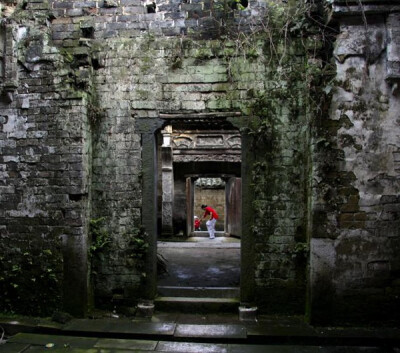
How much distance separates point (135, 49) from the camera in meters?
5.27

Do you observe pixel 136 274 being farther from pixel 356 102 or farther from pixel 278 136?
pixel 356 102

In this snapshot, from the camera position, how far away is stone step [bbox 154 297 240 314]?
17.0 ft

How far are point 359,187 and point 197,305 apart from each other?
2869 millimetres

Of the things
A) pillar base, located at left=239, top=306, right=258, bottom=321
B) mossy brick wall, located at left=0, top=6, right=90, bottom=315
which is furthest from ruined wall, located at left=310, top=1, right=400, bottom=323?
mossy brick wall, located at left=0, top=6, right=90, bottom=315

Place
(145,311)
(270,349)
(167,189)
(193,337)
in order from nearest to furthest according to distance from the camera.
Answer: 1. (270,349)
2. (193,337)
3. (145,311)
4. (167,189)

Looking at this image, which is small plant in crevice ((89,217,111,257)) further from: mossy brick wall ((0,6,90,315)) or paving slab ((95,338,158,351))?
paving slab ((95,338,158,351))

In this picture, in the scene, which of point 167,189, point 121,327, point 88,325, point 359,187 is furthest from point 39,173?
point 167,189

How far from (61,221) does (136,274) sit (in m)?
1.36

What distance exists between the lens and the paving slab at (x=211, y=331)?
449cm

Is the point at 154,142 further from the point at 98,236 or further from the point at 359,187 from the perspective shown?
the point at 359,187

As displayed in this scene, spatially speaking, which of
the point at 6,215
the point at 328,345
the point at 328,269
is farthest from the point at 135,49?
the point at 328,345

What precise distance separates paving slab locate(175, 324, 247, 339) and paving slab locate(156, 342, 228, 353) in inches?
4.6

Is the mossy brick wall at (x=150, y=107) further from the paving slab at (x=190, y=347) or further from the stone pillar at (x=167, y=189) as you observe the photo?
the stone pillar at (x=167, y=189)

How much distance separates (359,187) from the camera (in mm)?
4707
